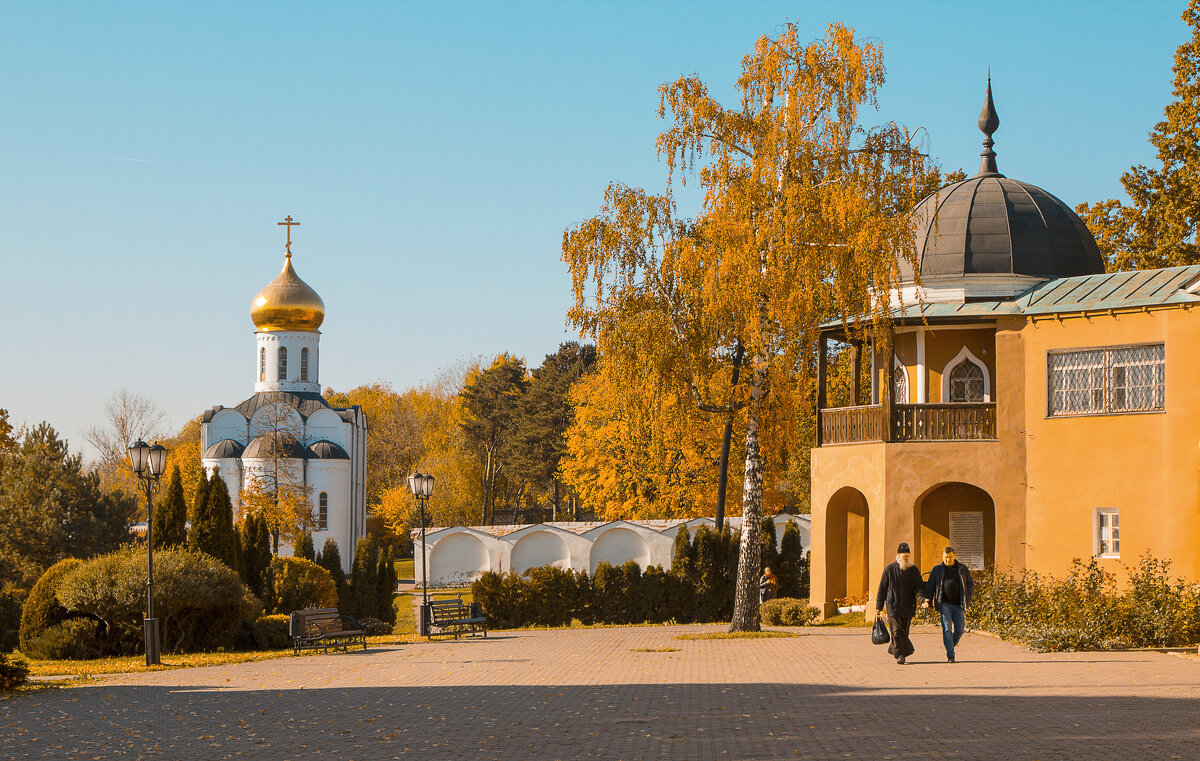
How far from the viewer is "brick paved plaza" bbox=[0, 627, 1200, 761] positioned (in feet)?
34.2

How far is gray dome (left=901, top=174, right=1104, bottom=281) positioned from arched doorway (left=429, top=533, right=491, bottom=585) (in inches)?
1113

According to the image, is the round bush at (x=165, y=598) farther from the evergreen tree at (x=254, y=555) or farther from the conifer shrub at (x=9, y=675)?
the conifer shrub at (x=9, y=675)

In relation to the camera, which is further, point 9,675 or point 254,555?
point 254,555

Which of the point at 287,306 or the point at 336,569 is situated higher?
the point at 287,306

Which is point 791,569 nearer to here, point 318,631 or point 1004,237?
point 1004,237

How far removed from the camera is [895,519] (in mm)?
26062

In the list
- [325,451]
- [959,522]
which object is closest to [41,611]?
[959,522]

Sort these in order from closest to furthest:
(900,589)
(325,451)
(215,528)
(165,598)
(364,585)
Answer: (900,589)
(165,598)
(215,528)
(364,585)
(325,451)

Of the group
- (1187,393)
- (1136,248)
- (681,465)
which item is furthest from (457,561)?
(1187,393)

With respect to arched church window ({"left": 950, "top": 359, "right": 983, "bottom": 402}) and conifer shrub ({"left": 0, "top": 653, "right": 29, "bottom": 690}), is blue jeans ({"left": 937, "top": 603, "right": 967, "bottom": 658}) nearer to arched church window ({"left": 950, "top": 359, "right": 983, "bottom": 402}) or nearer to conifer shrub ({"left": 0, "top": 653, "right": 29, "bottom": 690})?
arched church window ({"left": 950, "top": 359, "right": 983, "bottom": 402})

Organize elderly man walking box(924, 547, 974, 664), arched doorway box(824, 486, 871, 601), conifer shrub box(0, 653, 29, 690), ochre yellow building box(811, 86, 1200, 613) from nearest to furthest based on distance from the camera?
conifer shrub box(0, 653, 29, 690) < elderly man walking box(924, 547, 974, 664) < ochre yellow building box(811, 86, 1200, 613) < arched doorway box(824, 486, 871, 601)

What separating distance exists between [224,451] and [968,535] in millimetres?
49833

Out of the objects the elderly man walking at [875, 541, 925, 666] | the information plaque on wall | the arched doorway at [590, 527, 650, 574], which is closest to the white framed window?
the information plaque on wall

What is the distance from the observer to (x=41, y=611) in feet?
77.9
